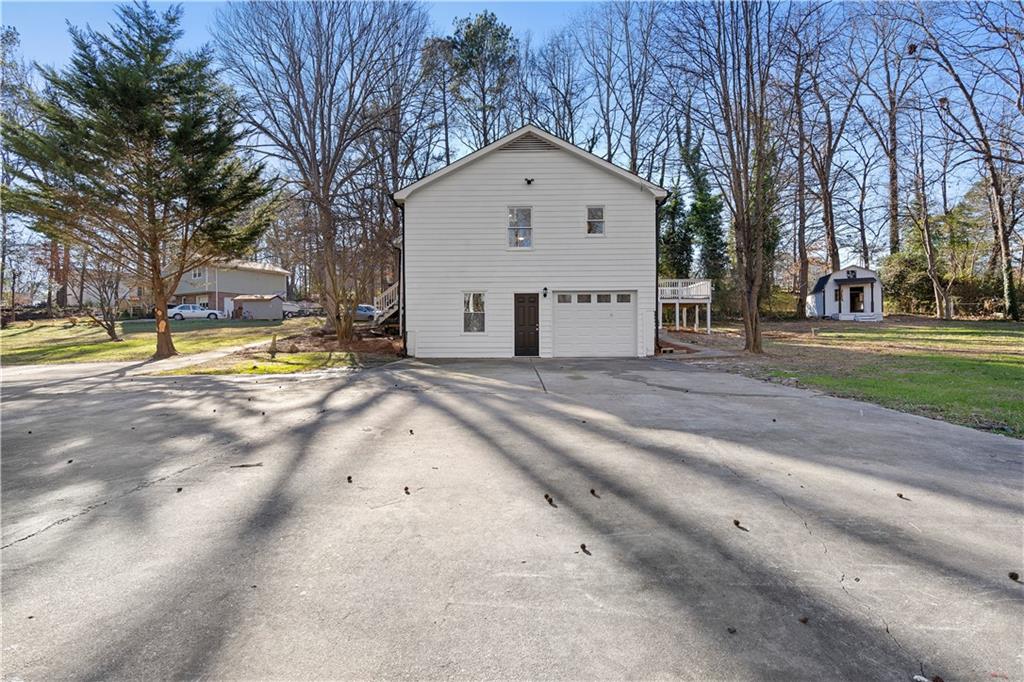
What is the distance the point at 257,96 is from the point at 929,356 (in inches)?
1054

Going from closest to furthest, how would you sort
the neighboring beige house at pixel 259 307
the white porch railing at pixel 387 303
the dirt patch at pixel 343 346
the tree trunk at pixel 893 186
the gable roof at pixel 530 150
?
the gable roof at pixel 530 150, the dirt patch at pixel 343 346, the white porch railing at pixel 387 303, the tree trunk at pixel 893 186, the neighboring beige house at pixel 259 307

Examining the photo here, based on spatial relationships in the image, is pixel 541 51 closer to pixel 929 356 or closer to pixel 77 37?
pixel 77 37

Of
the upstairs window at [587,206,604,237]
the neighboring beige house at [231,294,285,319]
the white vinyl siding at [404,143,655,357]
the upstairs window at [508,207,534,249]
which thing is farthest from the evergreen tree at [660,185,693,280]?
the neighboring beige house at [231,294,285,319]

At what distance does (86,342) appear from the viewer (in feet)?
76.3

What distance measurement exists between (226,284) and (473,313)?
41.0m

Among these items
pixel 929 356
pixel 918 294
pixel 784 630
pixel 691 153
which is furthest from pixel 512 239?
pixel 918 294

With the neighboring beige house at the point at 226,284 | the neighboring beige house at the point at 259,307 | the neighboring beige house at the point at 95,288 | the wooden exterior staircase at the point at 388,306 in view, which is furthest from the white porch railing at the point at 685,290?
the neighboring beige house at the point at 226,284

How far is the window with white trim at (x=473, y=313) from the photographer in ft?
56.1

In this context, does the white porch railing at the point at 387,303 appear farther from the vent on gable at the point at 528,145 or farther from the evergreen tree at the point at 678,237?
the evergreen tree at the point at 678,237

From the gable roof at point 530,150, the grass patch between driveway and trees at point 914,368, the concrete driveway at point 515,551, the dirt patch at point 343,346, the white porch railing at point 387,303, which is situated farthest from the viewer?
the white porch railing at point 387,303

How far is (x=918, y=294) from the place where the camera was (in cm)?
3672

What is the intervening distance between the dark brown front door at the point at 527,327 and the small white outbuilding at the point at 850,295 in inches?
1047

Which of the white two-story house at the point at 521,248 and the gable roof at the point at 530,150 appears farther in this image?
the white two-story house at the point at 521,248

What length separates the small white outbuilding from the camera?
33.0 m
